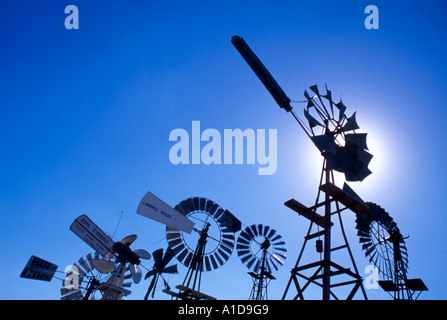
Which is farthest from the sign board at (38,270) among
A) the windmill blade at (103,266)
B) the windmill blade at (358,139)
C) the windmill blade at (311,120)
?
the windmill blade at (358,139)

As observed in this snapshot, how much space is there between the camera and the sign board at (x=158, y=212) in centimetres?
441

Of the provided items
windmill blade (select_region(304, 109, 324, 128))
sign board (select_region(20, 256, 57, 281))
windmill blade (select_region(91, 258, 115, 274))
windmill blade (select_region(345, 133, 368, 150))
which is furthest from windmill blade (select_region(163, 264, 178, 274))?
windmill blade (select_region(345, 133, 368, 150))

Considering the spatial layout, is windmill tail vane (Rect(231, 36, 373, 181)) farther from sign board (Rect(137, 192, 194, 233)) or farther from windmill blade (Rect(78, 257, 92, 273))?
windmill blade (Rect(78, 257, 92, 273))

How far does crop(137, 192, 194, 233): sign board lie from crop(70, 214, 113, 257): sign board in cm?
215

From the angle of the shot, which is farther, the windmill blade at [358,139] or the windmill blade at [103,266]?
the windmill blade at [103,266]

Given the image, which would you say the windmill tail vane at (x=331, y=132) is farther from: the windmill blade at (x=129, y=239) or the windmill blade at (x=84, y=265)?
the windmill blade at (x=84, y=265)

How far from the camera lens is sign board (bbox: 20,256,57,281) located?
7332mm

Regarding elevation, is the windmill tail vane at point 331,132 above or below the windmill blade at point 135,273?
above

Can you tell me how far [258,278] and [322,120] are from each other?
9403 millimetres

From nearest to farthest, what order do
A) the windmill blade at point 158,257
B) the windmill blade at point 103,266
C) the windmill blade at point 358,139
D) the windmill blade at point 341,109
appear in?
the windmill blade at point 358,139, the windmill blade at point 341,109, the windmill blade at point 158,257, the windmill blade at point 103,266

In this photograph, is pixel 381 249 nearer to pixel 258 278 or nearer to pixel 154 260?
pixel 258 278

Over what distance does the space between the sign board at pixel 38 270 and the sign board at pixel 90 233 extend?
2728mm
